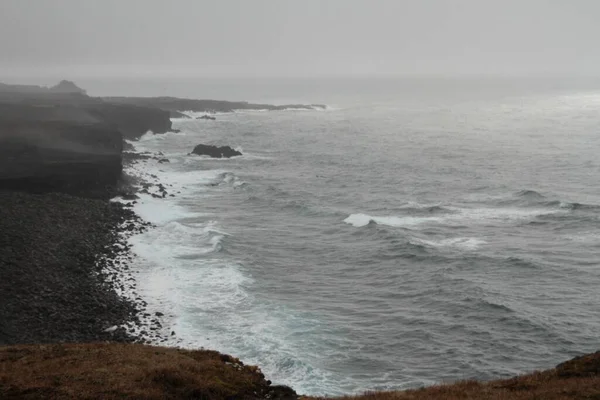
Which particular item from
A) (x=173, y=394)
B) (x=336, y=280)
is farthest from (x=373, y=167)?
(x=173, y=394)

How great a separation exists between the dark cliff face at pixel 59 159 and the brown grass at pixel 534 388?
162 feet

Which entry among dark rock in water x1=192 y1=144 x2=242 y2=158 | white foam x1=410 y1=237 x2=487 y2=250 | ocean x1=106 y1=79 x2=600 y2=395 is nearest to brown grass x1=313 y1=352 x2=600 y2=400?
ocean x1=106 y1=79 x2=600 y2=395

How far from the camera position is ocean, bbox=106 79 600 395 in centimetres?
3450

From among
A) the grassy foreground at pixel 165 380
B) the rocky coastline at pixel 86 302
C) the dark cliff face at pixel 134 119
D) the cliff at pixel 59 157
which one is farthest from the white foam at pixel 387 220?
the dark cliff face at pixel 134 119

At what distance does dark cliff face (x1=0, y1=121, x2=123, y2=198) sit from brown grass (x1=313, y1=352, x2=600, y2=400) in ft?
162

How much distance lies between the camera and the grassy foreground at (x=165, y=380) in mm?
21094

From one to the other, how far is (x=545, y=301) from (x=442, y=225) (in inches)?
786

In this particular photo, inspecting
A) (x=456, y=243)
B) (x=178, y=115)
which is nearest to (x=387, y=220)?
(x=456, y=243)

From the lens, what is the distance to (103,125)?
9462cm

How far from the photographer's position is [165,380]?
2261 cm

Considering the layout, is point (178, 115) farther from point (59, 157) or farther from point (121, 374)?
point (121, 374)

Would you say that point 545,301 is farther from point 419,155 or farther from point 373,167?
point 419,155

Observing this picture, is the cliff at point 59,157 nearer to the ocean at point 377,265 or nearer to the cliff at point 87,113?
the ocean at point 377,265

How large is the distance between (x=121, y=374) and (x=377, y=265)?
29.5 meters
